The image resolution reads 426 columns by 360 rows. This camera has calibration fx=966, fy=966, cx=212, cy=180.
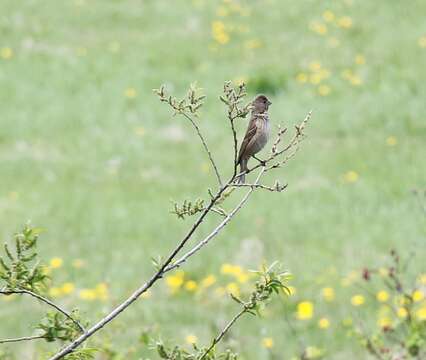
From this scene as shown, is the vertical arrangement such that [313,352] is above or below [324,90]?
below

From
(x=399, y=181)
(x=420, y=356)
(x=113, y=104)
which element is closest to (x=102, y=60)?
(x=113, y=104)

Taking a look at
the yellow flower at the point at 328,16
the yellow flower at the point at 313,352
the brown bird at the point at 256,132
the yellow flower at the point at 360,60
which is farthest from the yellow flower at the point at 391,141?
the brown bird at the point at 256,132

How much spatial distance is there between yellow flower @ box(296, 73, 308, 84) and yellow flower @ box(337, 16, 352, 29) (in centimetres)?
166

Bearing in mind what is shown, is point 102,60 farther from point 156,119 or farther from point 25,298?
point 25,298

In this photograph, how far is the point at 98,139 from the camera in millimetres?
9867

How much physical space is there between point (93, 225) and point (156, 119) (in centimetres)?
251

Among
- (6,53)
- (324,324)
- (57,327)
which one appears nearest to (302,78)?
(6,53)

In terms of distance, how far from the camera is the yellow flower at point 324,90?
10455 millimetres

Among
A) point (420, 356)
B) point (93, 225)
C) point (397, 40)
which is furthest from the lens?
point (397, 40)

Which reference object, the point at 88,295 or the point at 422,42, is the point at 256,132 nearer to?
the point at 88,295

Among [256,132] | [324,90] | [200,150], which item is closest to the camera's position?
[256,132]

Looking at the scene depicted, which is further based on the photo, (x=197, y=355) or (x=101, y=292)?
(x=101, y=292)

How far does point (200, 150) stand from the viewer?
9.54 metres

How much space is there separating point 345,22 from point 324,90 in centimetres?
208
